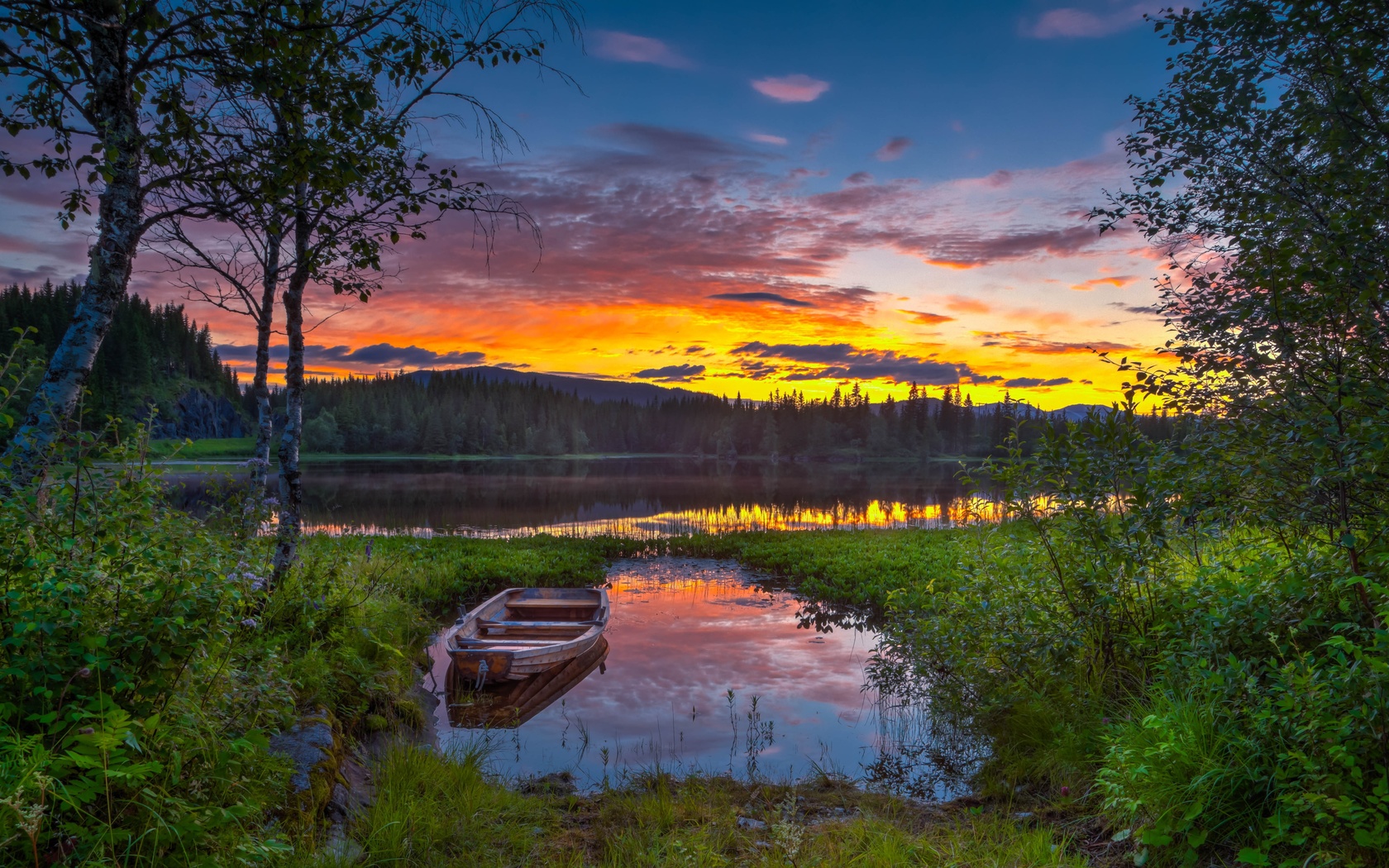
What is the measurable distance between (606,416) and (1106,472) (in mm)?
161369

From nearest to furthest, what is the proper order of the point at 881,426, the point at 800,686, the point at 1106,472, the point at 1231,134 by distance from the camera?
the point at 1231,134 → the point at 1106,472 → the point at 800,686 → the point at 881,426

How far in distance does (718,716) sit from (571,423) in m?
137

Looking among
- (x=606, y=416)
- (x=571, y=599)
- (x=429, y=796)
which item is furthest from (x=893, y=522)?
(x=606, y=416)

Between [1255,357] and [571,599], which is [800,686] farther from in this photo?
[1255,357]

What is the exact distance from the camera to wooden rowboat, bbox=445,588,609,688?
1076 centimetres

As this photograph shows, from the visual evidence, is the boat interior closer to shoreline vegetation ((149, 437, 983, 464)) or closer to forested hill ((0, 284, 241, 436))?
forested hill ((0, 284, 241, 436))

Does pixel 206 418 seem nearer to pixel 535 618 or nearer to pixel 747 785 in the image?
pixel 535 618

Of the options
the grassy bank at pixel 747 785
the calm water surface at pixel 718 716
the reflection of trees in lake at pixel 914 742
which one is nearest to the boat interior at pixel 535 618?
the calm water surface at pixel 718 716

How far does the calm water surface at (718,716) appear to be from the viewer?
28.6ft

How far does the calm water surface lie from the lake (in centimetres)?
377

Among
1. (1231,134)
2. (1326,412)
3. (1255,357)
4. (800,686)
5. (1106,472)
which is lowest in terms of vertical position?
(800,686)

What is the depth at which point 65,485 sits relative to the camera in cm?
424

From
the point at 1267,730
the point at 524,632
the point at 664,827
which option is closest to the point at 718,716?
the point at 664,827

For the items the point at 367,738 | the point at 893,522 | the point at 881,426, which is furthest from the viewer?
the point at 881,426
